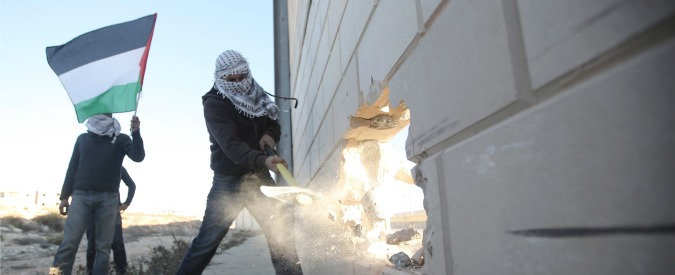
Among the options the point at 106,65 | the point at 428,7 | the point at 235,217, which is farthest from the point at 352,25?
the point at 106,65

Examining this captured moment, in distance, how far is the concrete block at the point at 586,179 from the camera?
42cm

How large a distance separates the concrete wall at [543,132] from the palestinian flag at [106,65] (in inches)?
165

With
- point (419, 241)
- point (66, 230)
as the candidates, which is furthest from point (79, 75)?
point (419, 241)

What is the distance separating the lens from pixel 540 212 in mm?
615

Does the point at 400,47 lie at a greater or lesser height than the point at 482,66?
greater

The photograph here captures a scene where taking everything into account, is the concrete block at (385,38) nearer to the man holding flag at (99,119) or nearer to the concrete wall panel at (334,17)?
the concrete wall panel at (334,17)

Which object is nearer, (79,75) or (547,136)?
(547,136)

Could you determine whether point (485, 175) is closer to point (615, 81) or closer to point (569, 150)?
point (569, 150)

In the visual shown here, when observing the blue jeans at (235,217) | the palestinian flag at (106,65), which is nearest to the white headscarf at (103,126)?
the palestinian flag at (106,65)

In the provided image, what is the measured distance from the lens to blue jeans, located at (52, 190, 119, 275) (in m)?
3.18

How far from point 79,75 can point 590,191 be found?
5539mm

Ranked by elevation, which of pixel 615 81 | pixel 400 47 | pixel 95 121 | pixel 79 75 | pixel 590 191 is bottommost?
pixel 590 191

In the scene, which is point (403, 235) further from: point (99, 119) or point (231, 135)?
point (99, 119)

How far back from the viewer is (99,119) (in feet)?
13.0
